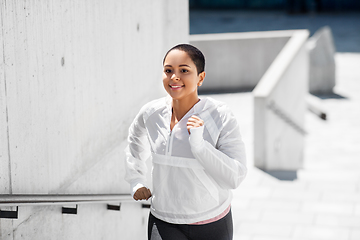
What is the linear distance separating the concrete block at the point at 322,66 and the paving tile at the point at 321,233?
11.2m

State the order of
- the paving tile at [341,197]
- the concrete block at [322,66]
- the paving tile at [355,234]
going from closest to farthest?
1. the paving tile at [355,234]
2. the paving tile at [341,197]
3. the concrete block at [322,66]

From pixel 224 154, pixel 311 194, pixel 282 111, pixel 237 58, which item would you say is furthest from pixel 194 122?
pixel 237 58

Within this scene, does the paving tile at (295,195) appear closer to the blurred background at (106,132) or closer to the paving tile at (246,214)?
the blurred background at (106,132)

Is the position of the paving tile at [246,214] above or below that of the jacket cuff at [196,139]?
below

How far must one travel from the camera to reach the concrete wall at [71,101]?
294 cm

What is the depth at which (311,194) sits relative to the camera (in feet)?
26.0

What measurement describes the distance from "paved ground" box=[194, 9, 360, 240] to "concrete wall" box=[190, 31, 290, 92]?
103 cm

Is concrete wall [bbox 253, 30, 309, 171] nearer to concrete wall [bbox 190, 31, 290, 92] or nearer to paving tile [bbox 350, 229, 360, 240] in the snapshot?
concrete wall [bbox 190, 31, 290, 92]

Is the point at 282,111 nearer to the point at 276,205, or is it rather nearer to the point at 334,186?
the point at 334,186

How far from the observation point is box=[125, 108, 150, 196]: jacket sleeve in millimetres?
3160

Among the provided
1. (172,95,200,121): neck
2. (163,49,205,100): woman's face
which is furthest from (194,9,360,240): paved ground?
(163,49,205,100): woman's face

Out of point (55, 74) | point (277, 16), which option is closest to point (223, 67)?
point (55, 74)

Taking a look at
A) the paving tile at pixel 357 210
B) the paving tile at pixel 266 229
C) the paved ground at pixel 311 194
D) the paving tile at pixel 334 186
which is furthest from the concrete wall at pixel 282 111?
the paving tile at pixel 266 229

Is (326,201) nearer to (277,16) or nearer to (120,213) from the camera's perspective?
(120,213)
